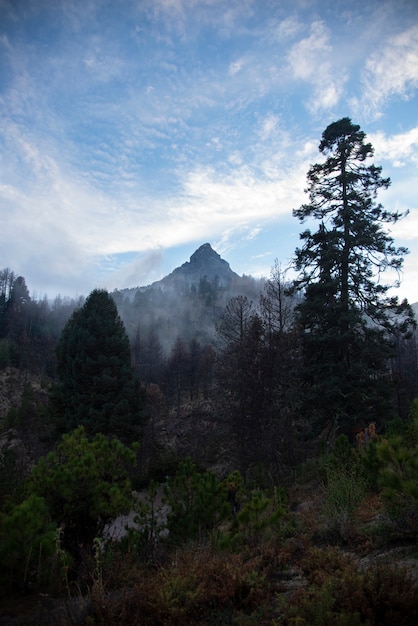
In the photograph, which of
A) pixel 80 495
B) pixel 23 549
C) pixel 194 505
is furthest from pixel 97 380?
pixel 23 549

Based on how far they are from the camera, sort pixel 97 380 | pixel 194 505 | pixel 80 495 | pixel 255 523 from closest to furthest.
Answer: pixel 255 523, pixel 80 495, pixel 194 505, pixel 97 380

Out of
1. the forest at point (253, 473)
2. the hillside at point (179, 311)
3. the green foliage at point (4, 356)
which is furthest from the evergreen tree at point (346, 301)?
the hillside at point (179, 311)

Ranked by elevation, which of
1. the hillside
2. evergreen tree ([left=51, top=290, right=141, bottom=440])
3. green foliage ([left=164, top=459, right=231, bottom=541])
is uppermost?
the hillside

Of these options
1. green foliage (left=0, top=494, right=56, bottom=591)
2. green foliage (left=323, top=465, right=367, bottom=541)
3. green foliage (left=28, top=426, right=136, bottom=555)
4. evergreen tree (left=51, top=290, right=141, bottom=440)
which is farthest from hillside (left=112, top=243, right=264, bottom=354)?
green foliage (left=0, top=494, right=56, bottom=591)

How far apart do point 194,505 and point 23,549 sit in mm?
2781

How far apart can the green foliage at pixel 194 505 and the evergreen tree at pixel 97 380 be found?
12.2 metres

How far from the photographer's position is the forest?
3.57 meters

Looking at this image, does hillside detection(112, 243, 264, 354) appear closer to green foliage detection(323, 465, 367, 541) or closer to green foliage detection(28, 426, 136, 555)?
green foliage detection(323, 465, 367, 541)

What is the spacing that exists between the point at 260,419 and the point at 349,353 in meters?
4.37

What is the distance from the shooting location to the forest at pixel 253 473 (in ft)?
11.7

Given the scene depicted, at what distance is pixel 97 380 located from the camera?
60.9 feet

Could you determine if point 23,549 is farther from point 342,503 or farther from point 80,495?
point 342,503

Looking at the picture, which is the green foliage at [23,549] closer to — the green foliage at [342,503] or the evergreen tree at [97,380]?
the green foliage at [342,503]

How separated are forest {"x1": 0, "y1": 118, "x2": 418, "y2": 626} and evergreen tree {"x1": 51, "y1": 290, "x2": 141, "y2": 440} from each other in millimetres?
91
